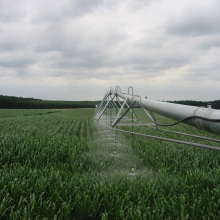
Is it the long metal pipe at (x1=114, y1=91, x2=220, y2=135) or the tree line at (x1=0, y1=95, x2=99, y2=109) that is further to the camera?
the tree line at (x1=0, y1=95, x2=99, y2=109)

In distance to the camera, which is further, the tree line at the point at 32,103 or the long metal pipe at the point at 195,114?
the tree line at the point at 32,103

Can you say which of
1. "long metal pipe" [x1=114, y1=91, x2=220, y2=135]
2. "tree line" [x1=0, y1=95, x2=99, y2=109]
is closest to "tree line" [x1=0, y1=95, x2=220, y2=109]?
"tree line" [x1=0, y1=95, x2=99, y2=109]

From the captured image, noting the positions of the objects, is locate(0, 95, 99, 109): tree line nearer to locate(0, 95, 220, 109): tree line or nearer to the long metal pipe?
locate(0, 95, 220, 109): tree line

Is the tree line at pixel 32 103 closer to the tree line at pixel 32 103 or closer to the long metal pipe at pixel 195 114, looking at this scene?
the tree line at pixel 32 103

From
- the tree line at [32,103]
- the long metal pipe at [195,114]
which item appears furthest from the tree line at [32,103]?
the long metal pipe at [195,114]

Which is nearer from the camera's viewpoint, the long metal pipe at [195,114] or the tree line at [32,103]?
the long metal pipe at [195,114]

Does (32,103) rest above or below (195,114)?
below

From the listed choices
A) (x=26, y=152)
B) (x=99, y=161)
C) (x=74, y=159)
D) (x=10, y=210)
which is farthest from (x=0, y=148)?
(x=10, y=210)

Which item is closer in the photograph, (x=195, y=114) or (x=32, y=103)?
(x=195, y=114)

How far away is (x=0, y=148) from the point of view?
8586 mm

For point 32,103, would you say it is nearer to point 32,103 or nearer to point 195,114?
point 32,103

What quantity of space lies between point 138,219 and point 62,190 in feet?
5.25

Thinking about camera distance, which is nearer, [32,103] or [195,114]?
[195,114]

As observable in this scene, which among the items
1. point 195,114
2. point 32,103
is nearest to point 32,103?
point 32,103
